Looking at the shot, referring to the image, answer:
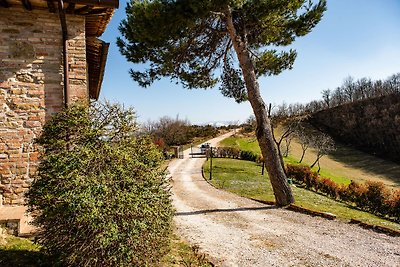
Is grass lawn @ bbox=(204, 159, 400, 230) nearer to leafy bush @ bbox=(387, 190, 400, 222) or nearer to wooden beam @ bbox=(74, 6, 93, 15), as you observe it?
leafy bush @ bbox=(387, 190, 400, 222)

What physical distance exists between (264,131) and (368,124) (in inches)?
2172

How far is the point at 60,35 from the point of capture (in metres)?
6.62

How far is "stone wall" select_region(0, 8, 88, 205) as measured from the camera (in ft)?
20.3

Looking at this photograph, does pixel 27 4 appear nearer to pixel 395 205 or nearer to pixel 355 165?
pixel 395 205

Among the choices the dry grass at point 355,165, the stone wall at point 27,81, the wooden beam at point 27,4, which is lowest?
the dry grass at point 355,165

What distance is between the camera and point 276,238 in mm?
7766

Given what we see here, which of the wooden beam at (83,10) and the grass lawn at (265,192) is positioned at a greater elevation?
the wooden beam at (83,10)

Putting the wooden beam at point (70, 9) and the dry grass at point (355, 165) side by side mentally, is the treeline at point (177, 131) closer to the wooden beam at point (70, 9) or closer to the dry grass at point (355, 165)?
the dry grass at point (355, 165)

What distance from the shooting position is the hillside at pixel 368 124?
2090 inches

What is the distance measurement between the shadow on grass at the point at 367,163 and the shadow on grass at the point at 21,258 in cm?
4062

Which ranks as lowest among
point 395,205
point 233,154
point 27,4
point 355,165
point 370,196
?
point 355,165

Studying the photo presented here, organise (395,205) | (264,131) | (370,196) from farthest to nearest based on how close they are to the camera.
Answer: (370,196) → (395,205) → (264,131)

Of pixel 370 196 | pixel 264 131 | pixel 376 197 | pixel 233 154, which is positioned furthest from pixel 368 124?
pixel 264 131

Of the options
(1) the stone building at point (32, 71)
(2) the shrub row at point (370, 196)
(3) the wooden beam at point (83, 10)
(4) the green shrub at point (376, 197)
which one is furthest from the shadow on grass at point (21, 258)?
(4) the green shrub at point (376, 197)
